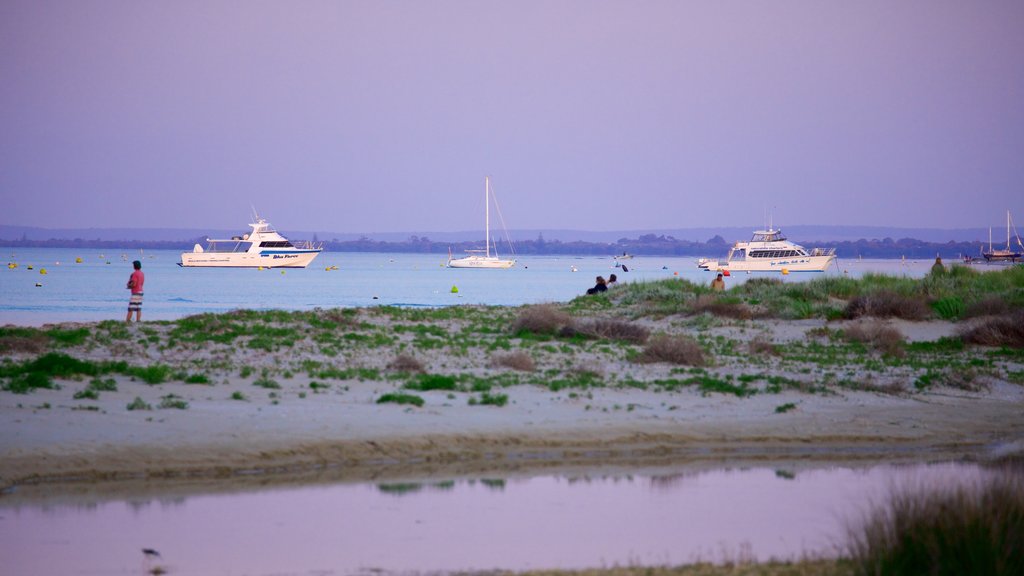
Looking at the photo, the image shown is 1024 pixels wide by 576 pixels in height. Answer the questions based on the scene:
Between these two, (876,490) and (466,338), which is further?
(466,338)

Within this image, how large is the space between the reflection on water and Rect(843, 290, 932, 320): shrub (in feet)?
48.3

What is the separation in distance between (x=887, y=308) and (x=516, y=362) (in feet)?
43.0

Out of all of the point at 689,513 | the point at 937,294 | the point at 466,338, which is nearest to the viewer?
the point at 689,513

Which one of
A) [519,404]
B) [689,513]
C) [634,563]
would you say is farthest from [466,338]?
[634,563]

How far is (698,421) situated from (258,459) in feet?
21.3

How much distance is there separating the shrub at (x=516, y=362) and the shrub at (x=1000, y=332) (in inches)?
427

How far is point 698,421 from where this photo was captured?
15.8 meters

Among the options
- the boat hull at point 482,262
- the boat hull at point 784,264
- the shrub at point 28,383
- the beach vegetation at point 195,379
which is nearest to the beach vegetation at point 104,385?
the shrub at point 28,383

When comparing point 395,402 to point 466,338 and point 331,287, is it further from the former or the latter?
point 331,287

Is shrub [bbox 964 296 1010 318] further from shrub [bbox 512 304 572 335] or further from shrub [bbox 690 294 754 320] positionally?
shrub [bbox 512 304 572 335]

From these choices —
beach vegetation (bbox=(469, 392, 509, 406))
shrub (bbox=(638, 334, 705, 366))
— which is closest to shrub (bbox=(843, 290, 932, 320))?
shrub (bbox=(638, 334, 705, 366))

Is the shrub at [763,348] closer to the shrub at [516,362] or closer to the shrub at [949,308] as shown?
the shrub at [516,362]

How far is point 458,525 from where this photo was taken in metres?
11.2

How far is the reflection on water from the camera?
9.65 metres
